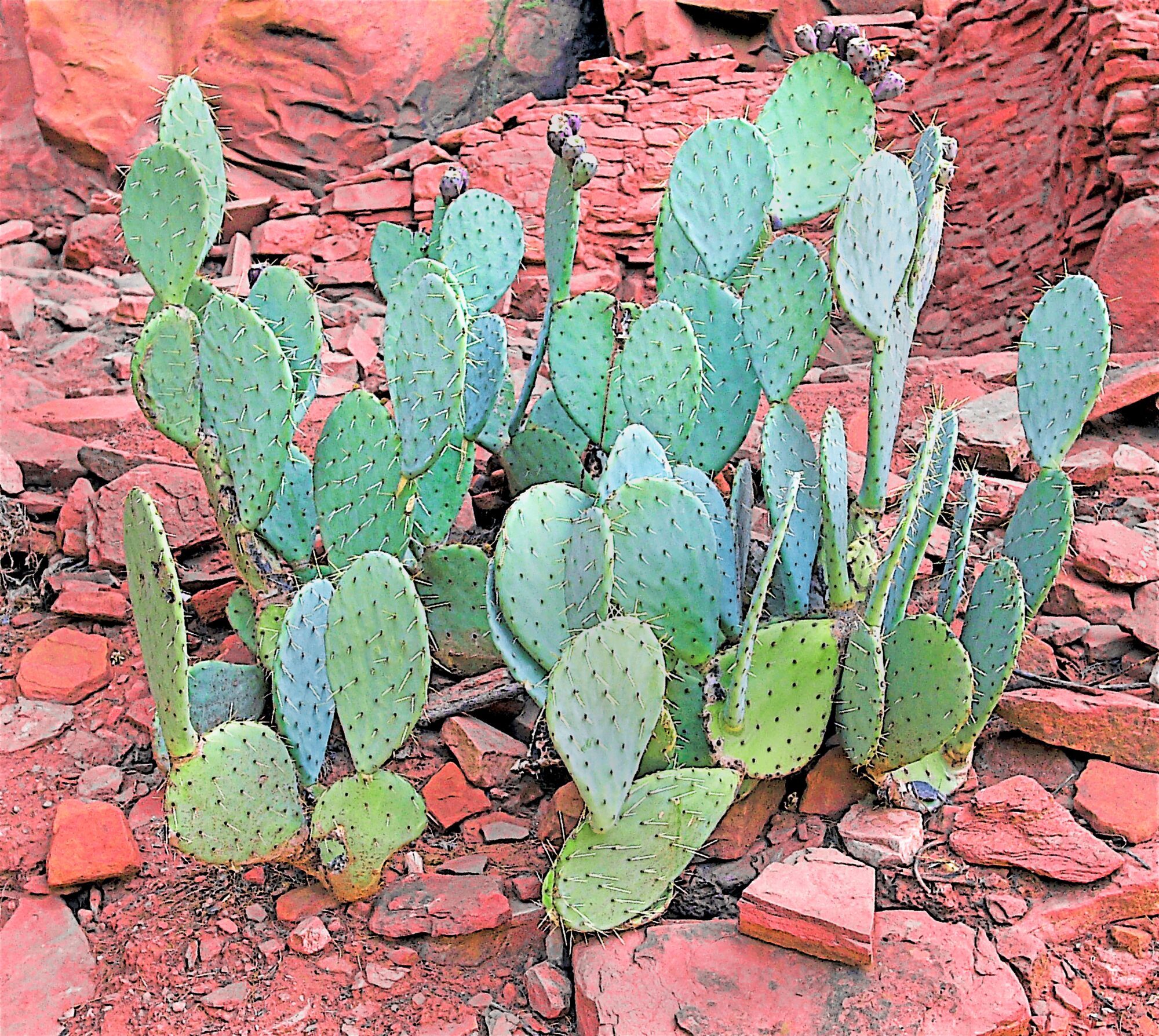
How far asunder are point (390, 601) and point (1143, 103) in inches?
154

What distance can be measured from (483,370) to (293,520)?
25.9 inches

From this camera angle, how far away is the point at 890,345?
7.60ft

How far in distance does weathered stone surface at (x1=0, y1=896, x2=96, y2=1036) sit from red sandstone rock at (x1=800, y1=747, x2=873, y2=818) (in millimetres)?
1497

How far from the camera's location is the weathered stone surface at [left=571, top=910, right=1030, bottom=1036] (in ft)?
6.08

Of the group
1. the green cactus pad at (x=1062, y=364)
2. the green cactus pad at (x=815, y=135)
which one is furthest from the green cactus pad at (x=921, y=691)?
the green cactus pad at (x=815, y=135)

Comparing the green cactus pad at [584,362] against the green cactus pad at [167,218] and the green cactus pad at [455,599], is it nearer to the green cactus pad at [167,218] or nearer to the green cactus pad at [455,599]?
the green cactus pad at [455,599]

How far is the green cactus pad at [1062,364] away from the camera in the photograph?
241 centimetres

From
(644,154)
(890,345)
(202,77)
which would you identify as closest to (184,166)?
(890,345)

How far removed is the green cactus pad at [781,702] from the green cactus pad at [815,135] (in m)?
1.34

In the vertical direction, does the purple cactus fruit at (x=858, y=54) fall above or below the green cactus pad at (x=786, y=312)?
above

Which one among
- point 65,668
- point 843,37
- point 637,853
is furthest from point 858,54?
point 65,668

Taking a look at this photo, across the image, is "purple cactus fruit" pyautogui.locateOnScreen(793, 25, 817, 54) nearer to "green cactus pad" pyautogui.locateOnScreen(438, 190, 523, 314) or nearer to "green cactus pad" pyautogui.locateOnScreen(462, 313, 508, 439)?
"green cactus pad" pyautogui.locateOnScreen(438, 190, 523, 314)

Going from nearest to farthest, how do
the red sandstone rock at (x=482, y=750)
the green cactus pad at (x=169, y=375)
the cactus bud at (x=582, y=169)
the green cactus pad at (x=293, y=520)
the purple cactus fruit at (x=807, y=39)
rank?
the green cactus pad at (x=169, y=375) → the red sandstone rock at (x=482, y=750) → the green cactus pad at (x=293, y=520) → the cactus bud at (x=582, y=169) → the purple cactus fruit at (x=807, y=39)

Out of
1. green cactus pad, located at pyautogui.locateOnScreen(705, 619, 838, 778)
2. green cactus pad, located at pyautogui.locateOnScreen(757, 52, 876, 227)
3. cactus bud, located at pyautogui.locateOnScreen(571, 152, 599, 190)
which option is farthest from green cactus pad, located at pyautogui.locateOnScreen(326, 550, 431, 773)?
green cactus pad, located at pyautogui.locateOnScreen(757, 52, 876, 227)
